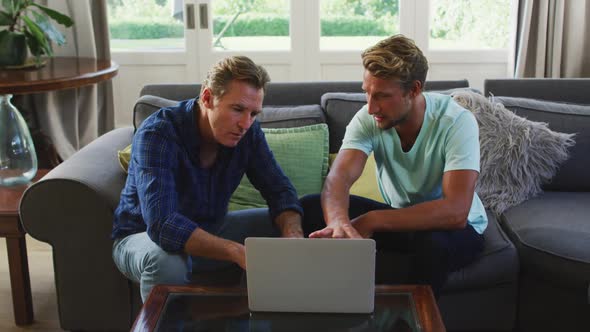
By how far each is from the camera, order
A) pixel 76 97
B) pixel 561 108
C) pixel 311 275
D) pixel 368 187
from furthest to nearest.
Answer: pixel 76 97 → pixel 561 108 → pixel 368 187 → pixel 311 275

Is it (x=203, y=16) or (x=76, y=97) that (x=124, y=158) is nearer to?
(x=76, y=97)

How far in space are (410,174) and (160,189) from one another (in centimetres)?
73

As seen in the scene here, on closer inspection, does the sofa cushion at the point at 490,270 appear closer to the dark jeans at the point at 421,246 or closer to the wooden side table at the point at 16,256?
the dark jeans at the point at 421,246

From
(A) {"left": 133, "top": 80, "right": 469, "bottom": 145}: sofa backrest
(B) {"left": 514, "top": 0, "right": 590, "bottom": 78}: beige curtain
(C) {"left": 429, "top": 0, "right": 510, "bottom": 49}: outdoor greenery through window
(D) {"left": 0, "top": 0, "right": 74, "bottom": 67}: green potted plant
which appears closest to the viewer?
(A) {"left": 133, "top": 80, "right": 469, "bottom": 145}: sofa backrest

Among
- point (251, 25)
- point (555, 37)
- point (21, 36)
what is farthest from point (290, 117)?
point (555, 37)

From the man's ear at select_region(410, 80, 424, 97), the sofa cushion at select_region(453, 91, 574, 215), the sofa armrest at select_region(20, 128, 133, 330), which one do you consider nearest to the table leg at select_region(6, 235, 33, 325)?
the sofa armrest at select_region(20, 128, 133, 330)

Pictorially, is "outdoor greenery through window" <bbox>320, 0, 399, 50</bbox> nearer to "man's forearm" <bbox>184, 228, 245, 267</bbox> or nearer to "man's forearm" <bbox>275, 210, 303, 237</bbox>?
"man's forearm" <bbox>275, 210, 303, 237</bbox>

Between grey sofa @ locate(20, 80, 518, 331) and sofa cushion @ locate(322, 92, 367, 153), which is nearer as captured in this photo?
grey sofa @ locate(20, 80, 518, 331)

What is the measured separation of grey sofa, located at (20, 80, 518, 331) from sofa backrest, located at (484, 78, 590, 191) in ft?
1.55

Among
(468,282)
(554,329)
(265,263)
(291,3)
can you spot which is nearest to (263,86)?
(265,263)

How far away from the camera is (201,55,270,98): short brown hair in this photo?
73.8 inches

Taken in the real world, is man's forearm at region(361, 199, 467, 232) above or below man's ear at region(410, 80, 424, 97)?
below

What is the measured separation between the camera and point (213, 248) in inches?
70.6

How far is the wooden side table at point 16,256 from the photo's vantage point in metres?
2.33
